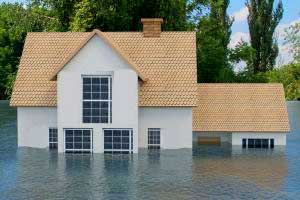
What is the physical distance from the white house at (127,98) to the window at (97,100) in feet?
0.23

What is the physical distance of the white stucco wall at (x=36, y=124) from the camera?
4403 cm

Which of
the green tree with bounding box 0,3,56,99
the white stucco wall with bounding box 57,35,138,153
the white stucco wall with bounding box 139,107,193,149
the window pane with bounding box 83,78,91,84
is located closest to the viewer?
the white stucco wall with bounding box 57,35,138,153

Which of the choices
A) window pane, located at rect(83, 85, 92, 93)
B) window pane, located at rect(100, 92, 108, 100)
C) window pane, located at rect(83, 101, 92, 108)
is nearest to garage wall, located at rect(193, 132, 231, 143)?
window pane, located at rect(100, 92, 108, 100)

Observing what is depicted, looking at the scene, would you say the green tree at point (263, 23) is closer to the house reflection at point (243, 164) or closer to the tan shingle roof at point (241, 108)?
the tan shingle roof at point (241, 108)

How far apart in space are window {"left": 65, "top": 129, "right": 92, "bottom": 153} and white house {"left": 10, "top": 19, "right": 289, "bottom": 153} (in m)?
0.07

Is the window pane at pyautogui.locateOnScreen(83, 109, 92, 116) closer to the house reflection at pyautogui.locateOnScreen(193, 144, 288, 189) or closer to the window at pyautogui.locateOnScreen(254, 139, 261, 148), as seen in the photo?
the house reflection at pyautogui.locateOnScreen(193, 144, 288, 189)

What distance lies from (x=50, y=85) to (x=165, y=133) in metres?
9.59

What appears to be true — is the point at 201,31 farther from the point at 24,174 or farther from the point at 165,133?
the point at 24,174

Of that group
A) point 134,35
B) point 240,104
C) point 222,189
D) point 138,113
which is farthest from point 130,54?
point 222,189

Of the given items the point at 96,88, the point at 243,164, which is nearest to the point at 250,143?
the point at 243,164

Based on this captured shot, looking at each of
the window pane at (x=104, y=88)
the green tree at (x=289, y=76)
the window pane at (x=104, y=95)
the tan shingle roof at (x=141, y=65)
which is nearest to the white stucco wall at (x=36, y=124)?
the tan shingle roof at (x=141, y=65)

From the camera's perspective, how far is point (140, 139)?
4359 centimetres

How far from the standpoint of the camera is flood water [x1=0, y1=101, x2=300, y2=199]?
28016 mm

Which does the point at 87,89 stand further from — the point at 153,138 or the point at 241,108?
the point at 241,108
